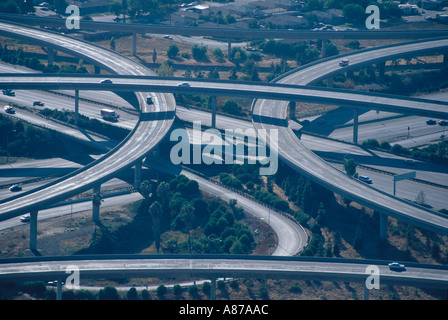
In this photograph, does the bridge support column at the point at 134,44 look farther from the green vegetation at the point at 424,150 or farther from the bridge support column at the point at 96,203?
the bridge support column at the point at 96,203

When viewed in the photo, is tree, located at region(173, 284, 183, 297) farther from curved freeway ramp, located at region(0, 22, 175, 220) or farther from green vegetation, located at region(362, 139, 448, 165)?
green vegetation, located at region(362, 139, 448, 165)

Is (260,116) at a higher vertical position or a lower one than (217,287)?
higher

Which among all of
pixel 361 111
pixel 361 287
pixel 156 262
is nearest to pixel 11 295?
pixel 156 262

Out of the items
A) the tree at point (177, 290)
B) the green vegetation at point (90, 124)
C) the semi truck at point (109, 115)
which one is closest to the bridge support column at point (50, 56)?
the green vegetation at point (90, 124)

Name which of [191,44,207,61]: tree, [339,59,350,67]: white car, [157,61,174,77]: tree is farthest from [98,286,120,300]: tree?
[191,44,207,61]: tree
